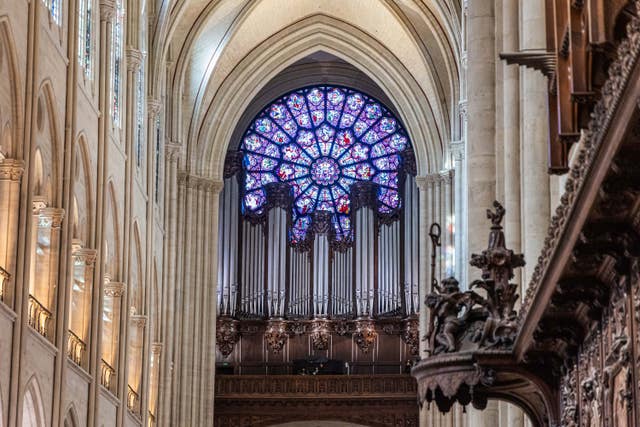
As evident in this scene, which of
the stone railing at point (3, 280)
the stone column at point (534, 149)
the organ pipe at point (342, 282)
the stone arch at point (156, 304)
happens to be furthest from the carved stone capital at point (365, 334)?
the stone column at point (534, 149)

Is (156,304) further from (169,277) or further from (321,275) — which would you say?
(321,275)

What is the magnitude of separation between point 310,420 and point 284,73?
10320 millimetres

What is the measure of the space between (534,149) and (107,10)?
41.9 feet

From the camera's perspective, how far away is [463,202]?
33344mm

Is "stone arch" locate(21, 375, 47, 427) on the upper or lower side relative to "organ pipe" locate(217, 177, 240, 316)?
lower

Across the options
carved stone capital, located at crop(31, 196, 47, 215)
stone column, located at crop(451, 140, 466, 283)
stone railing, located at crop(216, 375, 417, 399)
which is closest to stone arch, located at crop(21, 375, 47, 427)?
carved stone capital, located at crop(31, 196, 47, 215)

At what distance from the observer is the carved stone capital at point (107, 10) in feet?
86.0

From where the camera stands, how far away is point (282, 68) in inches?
1535

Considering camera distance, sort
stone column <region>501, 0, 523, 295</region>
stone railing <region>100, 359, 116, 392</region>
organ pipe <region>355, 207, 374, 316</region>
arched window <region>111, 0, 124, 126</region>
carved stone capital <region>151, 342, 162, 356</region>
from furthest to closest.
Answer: organ pipe <region>355, 207, 374, 316</region>, carved stone capital <region>151, 342, 162, 356</region>, arched window <region>111, 0, 124, 126</region>, stone railing <region>100, 359, 116, 392</region>, stone column <region>501, 0, 523, 295</region>

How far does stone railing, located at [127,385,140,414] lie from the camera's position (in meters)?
29.6

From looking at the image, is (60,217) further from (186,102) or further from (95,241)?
(186,102)

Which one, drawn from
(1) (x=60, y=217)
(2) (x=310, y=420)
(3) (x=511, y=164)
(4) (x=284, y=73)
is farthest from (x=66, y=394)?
(4) (x=284, y=73)

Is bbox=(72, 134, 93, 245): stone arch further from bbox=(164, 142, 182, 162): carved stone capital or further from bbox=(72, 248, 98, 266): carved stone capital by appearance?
bbox=(164, 142, 182, 162): carved stone capital

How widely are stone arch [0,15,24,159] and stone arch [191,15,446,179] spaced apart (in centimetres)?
1793
